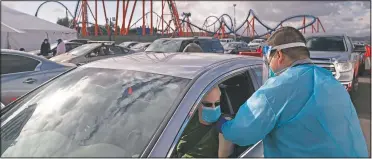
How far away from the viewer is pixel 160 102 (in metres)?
1.83

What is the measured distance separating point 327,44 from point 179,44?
4.51 m

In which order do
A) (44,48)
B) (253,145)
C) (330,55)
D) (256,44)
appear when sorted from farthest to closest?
1. (44,48)
2. (256,44)
3. (330,55)
4. (253,145)

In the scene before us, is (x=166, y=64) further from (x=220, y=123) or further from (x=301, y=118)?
(x=301, y=118)

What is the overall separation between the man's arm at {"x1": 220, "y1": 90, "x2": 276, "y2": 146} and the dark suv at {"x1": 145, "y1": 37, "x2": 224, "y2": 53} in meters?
7.90

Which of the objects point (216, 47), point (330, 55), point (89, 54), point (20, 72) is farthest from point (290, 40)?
point (89, 54)

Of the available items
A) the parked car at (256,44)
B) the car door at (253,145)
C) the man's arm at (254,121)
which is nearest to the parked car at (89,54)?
the parked car at (256,44)

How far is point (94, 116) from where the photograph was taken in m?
1.92

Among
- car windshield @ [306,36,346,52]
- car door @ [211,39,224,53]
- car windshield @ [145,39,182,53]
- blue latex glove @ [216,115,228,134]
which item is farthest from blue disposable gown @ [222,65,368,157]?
car door @ [211,39,224,53]

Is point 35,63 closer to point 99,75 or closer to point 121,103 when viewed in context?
point 99,75

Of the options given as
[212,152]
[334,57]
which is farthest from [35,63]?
[334,57]

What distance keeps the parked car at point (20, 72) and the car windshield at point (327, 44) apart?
22.7 ft

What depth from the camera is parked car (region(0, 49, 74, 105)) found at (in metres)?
5.45

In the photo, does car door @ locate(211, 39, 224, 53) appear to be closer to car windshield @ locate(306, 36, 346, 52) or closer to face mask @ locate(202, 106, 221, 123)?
car windshield @ locate(306, 36, 346, 52)

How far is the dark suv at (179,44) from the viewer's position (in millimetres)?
10062
